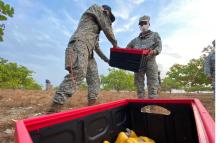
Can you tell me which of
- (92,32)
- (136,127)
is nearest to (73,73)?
(92,32)

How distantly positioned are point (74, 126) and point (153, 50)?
12.8 feet

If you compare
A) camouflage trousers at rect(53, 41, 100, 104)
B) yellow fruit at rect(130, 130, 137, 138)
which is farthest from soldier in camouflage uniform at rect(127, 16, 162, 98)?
yellow fruit at rect(130, 130, 137, 138)

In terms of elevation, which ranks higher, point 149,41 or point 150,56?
point 149,41

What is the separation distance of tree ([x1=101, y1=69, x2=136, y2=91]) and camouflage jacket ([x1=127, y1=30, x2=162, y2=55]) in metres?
32.8

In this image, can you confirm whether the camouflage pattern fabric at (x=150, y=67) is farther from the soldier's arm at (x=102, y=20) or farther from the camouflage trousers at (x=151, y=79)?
the soldier's arm at (x=102, y=20)

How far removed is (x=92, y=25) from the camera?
4.80m

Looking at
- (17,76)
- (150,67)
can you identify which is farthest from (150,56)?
(17,76)

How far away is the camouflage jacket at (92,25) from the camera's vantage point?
468 centimetres

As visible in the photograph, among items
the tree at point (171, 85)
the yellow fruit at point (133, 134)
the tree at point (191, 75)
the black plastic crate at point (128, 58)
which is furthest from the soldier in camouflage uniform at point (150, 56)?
the tree at point (171, 85)

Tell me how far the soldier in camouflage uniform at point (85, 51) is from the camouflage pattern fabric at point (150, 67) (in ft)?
3.38

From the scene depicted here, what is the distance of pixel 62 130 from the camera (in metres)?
1.86

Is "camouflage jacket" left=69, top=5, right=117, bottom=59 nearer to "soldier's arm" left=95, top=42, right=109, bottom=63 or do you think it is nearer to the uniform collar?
"soldier's arm" left=95, top=42, right=109, bottom=63

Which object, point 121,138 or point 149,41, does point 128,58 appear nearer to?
point 149,41

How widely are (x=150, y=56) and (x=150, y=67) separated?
0.82 ft
